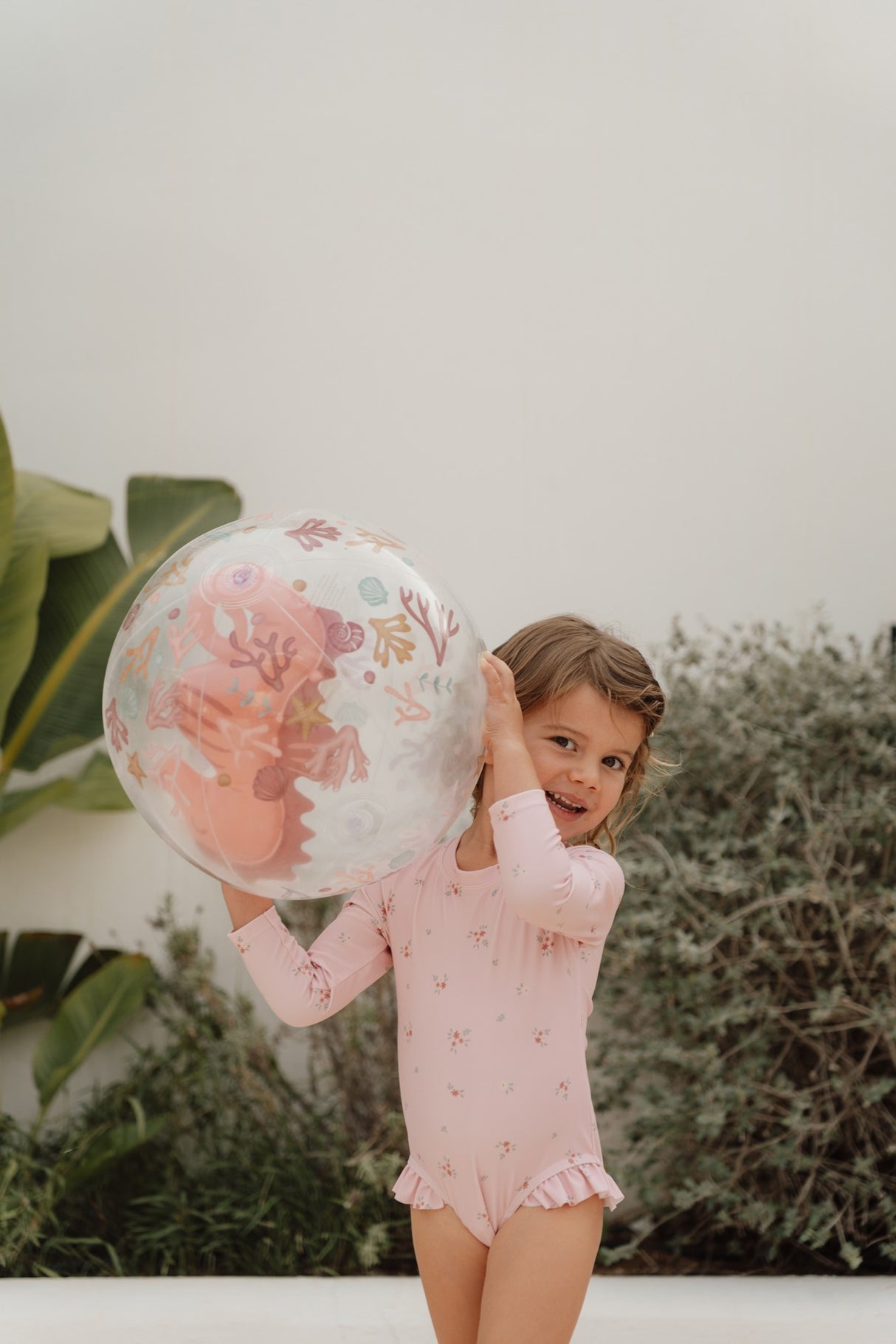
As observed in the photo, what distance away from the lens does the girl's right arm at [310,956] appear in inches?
54.9

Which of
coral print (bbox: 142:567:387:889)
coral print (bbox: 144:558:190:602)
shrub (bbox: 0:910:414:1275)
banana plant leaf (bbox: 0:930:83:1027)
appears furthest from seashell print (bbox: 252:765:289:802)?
banana plant leaf (bbox: 0:930:83:1027)

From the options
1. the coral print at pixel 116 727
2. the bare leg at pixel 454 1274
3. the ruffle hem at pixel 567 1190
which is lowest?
the bare leg at pixel 454 1274

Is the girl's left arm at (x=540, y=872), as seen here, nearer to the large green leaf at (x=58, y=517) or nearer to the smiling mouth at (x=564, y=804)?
the smiling mouth at (x=564, y=804)

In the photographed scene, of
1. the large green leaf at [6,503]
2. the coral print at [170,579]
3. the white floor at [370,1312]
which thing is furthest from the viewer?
the large green leaf at [6,503]

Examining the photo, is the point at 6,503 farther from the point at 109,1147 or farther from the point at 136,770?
the point at 136,770

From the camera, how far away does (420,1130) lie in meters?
1.43

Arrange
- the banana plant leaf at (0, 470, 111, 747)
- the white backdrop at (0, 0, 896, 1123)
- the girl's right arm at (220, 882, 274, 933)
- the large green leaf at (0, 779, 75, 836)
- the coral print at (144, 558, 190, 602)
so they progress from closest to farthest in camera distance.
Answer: the coral print at (144, 558, 190, 602)
the girl's right arm at (220, 882, 274, 933)
the banana plant leaf at (0, 470, 111, 747)
the large green leaf at (0, 779, 75, 836)
the white backdrop at (0, 0, 896, 1123)

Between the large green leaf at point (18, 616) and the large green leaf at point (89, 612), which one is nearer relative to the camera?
the large green leaf at point (18, 616)

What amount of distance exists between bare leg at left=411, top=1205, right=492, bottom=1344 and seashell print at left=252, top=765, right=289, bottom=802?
577mm

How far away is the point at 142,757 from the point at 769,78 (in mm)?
3197

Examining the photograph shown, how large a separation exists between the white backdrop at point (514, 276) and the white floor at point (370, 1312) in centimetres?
173

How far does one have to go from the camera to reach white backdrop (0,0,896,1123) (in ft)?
11.5

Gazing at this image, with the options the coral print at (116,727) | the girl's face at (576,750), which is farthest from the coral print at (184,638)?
the girl's face at (576,750)

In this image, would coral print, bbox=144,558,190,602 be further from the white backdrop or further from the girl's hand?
the white backdrop
